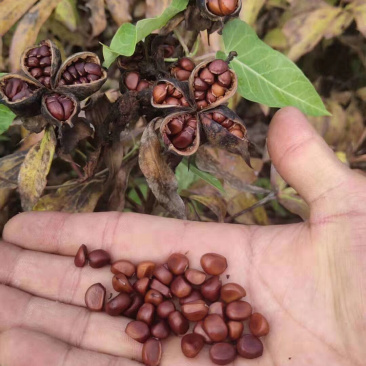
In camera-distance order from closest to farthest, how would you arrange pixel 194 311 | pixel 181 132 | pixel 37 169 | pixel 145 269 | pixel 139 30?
pixel 139 30
pixel 181 132
pixel 37 169
pixel 194 311
pixel 145 269

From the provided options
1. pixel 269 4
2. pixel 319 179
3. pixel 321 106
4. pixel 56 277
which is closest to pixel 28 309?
pixel 56 277

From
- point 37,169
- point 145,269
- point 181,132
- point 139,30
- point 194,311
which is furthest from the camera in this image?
point 145,269

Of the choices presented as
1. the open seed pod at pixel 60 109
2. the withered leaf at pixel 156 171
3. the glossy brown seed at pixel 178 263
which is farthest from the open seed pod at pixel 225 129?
the glossy brown seed at pixel 178 263

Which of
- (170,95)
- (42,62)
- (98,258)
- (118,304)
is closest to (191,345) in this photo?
(118,304)

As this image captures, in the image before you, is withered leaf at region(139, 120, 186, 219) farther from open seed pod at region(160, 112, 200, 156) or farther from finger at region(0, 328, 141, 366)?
finger at region(0, 328, 141, 366)

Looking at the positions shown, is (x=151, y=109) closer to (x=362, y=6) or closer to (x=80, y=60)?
(x=80, y=60)

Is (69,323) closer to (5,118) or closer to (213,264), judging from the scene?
(213,264)
